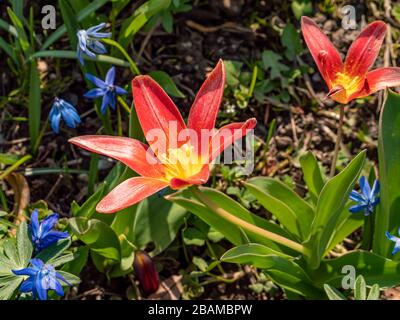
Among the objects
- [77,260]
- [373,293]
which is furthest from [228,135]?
[77,260]

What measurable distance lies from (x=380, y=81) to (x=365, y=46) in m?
0.13

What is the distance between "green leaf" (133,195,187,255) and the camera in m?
2.16

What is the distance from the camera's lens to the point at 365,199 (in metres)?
1.95

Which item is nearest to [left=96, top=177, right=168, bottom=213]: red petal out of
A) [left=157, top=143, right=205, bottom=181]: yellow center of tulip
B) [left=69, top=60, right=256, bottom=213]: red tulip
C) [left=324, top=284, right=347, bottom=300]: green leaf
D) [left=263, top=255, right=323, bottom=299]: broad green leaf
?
[left=69, top=60, right=256, bottom=213]: red tulip

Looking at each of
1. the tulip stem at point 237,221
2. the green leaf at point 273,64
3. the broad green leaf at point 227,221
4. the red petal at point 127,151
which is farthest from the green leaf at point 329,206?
the green leaf at point 273,64

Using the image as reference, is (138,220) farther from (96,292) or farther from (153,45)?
(153,45)

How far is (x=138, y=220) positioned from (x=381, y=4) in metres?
1.41

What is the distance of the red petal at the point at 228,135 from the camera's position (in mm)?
1530

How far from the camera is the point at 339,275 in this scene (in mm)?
1954

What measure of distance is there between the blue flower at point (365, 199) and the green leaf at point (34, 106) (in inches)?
44.7

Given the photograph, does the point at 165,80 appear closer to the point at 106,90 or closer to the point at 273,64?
the point at 106,90

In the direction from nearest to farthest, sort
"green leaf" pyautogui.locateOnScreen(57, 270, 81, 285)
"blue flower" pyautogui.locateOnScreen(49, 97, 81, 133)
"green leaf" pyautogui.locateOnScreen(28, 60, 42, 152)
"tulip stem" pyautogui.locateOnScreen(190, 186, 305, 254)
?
"tulip stem" pyautogui.locateOnScreen(190, 186, 305, 254), "green leaf" pyautogui.locateOnScreen(57, 270, 81, 285), "blue flower" pyautogui.locateOnScreen(49, 97, 81, 133), "green leaf" pyautogui.locateOnScreen(28, 60, 42, 152)

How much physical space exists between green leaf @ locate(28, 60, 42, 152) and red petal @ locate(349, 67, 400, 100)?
1104 mm

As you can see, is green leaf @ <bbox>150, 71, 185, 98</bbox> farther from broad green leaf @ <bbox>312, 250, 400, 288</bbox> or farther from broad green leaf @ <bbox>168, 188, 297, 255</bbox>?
broad green leaf @ <bbox>312, 250, 400, 288</bbox>
